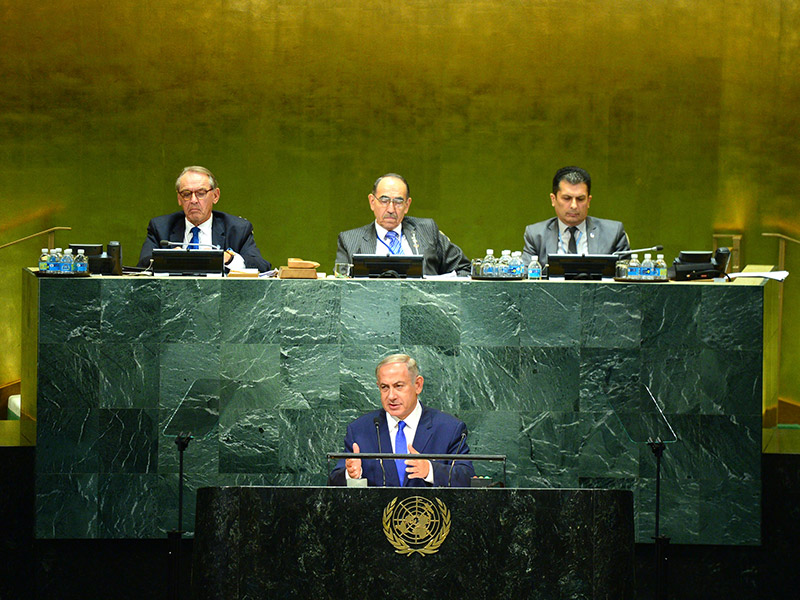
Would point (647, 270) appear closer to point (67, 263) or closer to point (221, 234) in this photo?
point (221, 234)

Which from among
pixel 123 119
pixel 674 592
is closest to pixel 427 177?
pixel 123 119

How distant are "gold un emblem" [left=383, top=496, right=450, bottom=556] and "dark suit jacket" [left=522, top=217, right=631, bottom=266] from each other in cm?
242

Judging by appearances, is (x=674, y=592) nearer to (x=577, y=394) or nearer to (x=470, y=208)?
(x=577, y=394)

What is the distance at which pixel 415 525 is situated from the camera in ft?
10.5

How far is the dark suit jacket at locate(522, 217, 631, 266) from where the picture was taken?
17.7 ft

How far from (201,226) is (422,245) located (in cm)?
124

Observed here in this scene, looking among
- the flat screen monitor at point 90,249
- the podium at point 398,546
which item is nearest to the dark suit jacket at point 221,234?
the flat screen monitor at point 90,249

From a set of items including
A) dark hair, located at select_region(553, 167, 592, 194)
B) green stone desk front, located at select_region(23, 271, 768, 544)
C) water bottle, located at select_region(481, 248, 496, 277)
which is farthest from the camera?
dark hair, located at select_region(553, 167, 592, 194)

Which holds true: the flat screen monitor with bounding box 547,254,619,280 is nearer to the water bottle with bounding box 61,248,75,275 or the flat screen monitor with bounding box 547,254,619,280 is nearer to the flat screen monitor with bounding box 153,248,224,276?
the flat screen monitor with bounding box 153,248,224,276

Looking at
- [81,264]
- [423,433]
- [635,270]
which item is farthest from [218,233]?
[635,270]

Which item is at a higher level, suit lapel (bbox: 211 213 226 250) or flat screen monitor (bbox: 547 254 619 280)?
suit lapel (bbox: 211 213 226 250)

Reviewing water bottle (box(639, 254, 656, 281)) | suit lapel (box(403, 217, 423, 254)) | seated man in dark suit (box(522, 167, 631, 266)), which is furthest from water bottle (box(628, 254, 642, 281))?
suit lapel (box(403, 217, 423, 254))

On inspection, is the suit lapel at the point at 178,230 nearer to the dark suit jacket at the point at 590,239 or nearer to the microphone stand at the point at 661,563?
the dark suit jacket at the point at 590,239

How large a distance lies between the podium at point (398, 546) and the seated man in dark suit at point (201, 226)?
2.40 m
